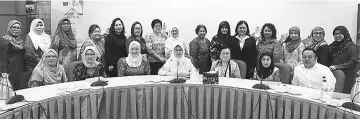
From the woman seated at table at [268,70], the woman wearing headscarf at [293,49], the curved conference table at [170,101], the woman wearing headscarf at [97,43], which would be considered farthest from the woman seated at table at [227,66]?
the woman wearing headscarf at [97,43]

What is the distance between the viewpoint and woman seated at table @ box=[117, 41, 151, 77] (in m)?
3.35

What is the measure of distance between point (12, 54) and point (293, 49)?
3.29 meters

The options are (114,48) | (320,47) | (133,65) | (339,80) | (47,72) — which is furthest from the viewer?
(114,48)

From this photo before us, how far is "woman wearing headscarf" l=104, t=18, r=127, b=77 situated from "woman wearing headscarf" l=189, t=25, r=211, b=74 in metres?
0.90

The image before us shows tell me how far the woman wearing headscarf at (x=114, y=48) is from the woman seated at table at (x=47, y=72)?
870 mm

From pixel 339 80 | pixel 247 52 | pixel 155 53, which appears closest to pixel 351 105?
pixel 339 80

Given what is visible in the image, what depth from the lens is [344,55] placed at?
12.1 feet

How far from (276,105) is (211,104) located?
1.74 ft

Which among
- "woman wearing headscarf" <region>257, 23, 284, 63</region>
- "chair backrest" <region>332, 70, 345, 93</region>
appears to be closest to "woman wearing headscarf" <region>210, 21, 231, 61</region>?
"woman wearing headscarf" <region>257, 23, 284, 63</region>

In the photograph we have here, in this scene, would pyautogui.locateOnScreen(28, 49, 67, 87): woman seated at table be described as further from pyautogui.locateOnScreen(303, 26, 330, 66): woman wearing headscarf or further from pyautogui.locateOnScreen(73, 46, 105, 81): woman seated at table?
pyautogui.locateOnScreen(303, 26, 330, 66): woman wearing headscarf

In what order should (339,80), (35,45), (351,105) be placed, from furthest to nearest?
(35,45), (339,80), (351,105)

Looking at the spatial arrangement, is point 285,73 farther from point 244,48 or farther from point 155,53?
point 155,53

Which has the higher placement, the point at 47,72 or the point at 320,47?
the point at 320,47

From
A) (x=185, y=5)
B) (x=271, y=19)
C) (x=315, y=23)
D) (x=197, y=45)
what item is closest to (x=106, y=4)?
(x=185, y=5)
